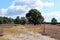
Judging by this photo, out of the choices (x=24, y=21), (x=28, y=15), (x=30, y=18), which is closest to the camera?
(x=24, y=21)

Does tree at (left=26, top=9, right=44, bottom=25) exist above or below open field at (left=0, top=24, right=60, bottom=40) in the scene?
→ above

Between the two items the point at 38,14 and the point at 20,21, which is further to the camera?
the point at 38,14

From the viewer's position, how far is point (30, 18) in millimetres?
100625

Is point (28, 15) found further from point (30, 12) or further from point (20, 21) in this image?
point (20, 21)

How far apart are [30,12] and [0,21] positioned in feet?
64.5

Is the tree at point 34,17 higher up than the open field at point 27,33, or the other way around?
the tree at point 34,17

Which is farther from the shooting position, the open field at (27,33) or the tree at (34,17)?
the tree at (34,17)

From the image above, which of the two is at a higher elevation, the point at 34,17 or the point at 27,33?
the point at 34,17

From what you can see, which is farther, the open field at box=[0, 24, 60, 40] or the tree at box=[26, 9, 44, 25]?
the tree at box=[26, 9, 44, 25]

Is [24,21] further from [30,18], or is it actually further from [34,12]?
[34,12]

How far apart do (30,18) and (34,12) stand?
7608 millimetres

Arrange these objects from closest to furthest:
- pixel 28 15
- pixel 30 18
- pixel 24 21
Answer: pixel 24 21, pixel 30 18, pixel 28 15

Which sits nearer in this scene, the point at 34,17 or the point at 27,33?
the point at 27,33

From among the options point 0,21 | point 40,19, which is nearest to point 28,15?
point 40,19
